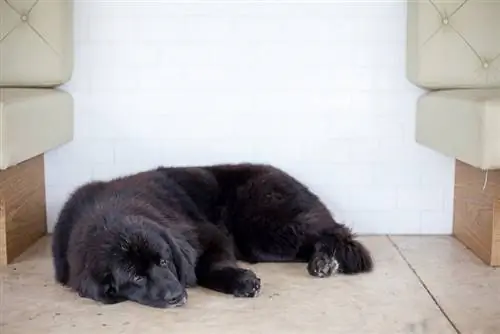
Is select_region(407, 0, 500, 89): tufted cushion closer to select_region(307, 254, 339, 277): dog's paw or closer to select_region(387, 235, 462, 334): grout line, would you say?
select_region(387, 235, 462, 334): grout line

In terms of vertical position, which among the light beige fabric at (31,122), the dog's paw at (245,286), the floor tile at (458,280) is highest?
the light beige fabric at (31,122)

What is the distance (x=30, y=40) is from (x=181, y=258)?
128cm

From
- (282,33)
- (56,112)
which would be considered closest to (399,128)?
(282,33)

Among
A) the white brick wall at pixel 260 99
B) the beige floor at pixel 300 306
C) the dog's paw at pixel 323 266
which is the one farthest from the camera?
the white brick wall at pixel 260 99

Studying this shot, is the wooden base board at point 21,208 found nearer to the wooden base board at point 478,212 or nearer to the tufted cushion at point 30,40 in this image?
the tufted cushion at point 30,40

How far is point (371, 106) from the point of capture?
3.26 meters

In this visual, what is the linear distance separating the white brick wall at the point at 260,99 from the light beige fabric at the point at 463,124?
0.73ft

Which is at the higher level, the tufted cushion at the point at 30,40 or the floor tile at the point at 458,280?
the tufted cushion at the point at 30,40

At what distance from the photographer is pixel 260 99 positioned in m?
3.25

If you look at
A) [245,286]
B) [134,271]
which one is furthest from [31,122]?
[245,286]

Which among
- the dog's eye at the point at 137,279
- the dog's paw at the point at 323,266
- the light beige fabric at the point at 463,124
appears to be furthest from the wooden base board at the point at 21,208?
the light beige fabric at the point at 463,124

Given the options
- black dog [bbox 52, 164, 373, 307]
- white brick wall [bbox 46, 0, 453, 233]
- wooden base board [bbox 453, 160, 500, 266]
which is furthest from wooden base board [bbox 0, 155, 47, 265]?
wooden base board [bbox 453, 160, 500, 266]

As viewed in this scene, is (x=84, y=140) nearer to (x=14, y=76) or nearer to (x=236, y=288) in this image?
(x=14, y=76)

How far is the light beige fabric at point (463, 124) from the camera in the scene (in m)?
2.45
